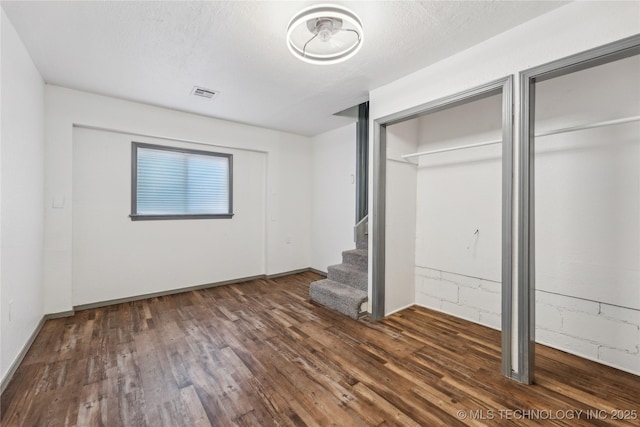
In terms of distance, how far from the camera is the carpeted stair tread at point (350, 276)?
3305mm

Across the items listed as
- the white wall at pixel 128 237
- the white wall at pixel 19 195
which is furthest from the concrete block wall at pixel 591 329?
the white wall at pixel 19 195

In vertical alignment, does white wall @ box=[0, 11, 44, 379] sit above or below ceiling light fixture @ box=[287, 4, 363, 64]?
below

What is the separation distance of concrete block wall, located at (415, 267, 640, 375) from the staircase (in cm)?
97

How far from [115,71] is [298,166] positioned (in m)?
2.90

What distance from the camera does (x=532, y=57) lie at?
6.10 ft

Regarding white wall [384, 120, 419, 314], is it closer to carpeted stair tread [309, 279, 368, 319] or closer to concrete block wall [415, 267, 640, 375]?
carpeted stair tread [309, 279, 368, 319]

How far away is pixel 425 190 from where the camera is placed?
3.31m

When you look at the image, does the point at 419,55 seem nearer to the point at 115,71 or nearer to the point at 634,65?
the point at 634,65

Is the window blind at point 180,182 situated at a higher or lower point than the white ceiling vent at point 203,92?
lower

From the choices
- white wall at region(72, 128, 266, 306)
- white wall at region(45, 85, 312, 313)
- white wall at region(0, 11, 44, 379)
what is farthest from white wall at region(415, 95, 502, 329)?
white wall at region(0, 11, 44, 379)

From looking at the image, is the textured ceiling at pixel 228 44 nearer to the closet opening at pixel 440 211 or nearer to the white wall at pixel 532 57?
the white wall at pixel 532 57

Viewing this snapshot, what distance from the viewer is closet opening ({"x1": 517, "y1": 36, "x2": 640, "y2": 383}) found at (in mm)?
1880

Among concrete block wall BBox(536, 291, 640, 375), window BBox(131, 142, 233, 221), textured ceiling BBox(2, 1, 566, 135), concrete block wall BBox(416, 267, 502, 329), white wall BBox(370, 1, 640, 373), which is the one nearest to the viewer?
white wall BBox(370, 1, 640, 373)

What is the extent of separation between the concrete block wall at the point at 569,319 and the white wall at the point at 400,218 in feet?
1.50
